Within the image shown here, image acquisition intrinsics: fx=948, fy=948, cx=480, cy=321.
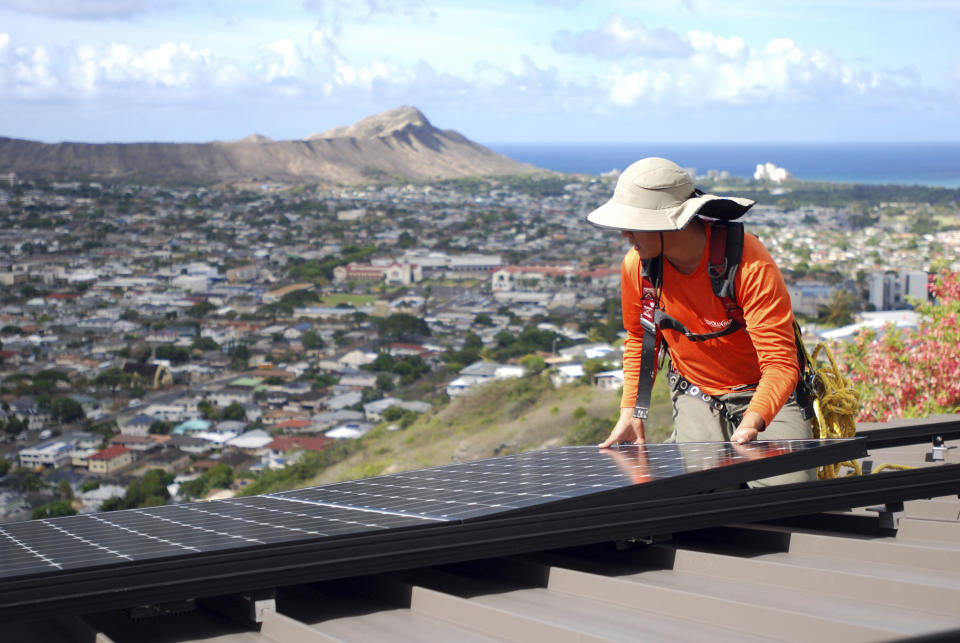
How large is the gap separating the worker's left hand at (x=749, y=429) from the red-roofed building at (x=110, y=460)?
2819 centimetres

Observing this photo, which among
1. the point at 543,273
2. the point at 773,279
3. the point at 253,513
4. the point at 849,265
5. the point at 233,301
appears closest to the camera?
the point at 253,513

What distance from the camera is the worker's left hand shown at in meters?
3.00

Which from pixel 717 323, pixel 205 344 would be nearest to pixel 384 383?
pixel 205 344

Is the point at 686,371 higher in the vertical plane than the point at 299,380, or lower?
higher

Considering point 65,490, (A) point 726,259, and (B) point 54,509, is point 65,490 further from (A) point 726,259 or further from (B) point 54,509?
(A) point 726,259

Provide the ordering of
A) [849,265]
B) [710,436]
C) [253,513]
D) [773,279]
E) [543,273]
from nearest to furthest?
[253,513], [773,279], [710,436], [849,265], [543,273]

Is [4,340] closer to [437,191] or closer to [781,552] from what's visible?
[781,552]

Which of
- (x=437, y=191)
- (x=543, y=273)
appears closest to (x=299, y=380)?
(x=543, y=273)

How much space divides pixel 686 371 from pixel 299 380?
1438 inches

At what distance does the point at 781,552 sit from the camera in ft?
8.02

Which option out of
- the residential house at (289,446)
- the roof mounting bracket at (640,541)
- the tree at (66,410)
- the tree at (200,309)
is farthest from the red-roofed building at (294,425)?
the roof mounting bracket at (640,541)

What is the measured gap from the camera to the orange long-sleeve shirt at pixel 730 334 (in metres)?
3.08

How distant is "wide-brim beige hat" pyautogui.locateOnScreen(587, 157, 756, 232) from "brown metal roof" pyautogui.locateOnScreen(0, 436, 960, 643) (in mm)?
1051

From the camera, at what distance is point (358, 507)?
262 centimetres
